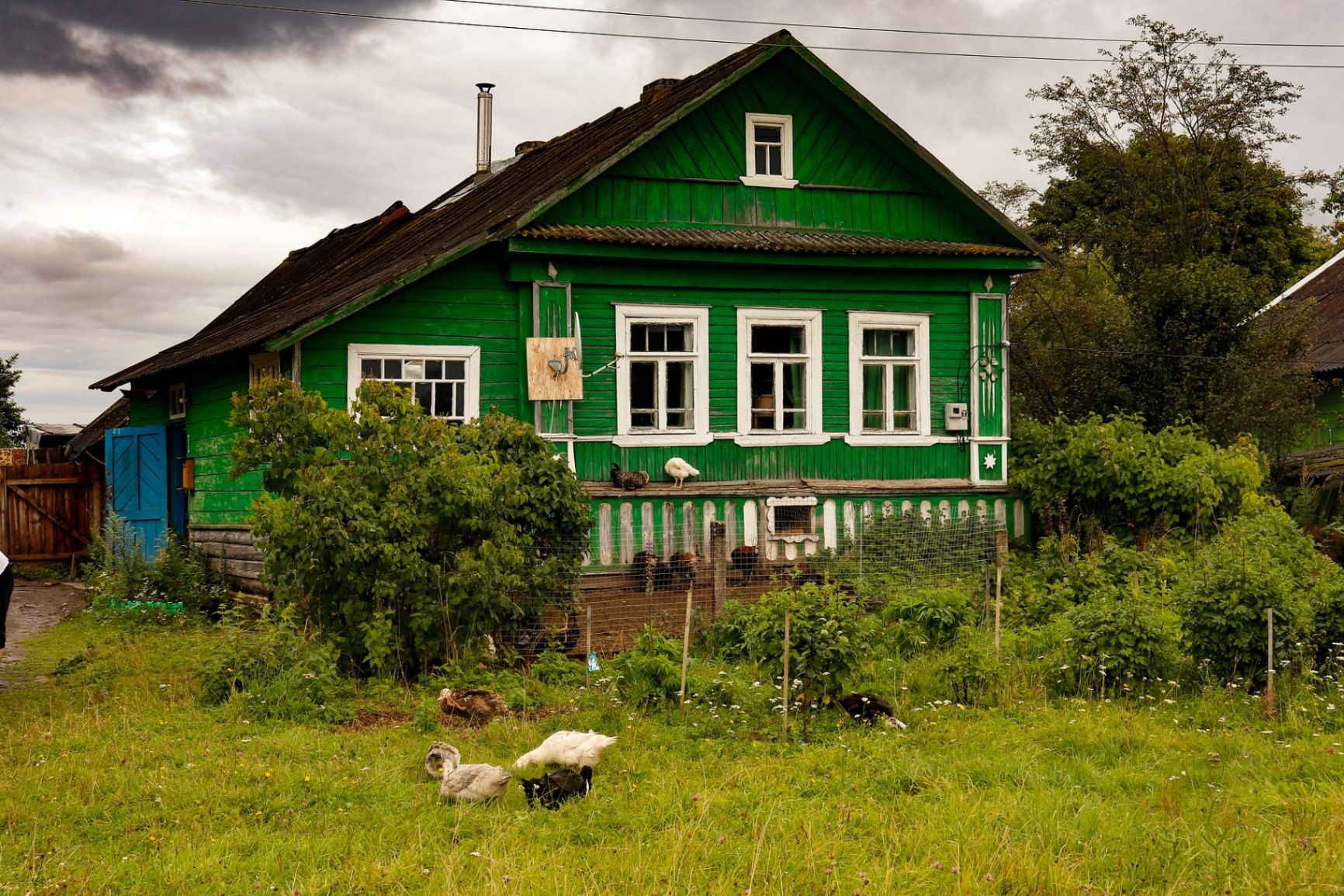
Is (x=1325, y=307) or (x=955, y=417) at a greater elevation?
(x=1325, y=307)

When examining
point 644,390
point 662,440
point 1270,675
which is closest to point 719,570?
point 662,440

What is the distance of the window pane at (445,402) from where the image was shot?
45.2 feet

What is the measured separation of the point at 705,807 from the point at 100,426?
67.3 feet

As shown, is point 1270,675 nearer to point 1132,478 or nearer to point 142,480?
point 1132,478

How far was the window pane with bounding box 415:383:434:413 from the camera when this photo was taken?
13625 mm

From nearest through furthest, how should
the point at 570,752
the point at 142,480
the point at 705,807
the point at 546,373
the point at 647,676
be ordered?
the point at 705,807
the point at 570,752
the point at 647,676
the point at 546,373
the point at 142,480

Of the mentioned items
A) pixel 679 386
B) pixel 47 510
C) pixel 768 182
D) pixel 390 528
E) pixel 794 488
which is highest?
pixel 768 182

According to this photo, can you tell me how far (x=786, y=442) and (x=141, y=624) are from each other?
715 cm

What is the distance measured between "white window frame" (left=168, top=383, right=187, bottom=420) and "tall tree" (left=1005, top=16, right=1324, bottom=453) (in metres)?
11.3

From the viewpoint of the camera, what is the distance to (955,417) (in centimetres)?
1547

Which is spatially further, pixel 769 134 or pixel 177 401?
pixel 177 401

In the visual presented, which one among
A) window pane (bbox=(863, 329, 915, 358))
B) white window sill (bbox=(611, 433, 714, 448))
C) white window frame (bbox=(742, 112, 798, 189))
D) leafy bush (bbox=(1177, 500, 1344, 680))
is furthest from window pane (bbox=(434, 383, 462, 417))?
leafy bush (bbox=(1177, 500, 1344, 680))

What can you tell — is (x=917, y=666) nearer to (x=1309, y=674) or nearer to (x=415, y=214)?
(x=1309, y=674)

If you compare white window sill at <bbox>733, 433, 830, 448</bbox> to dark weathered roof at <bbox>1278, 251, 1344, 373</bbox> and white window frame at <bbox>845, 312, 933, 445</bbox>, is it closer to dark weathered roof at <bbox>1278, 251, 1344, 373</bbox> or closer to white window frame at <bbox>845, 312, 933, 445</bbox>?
white window frame at <bbox>845, 312, 933, 445</bbox>
